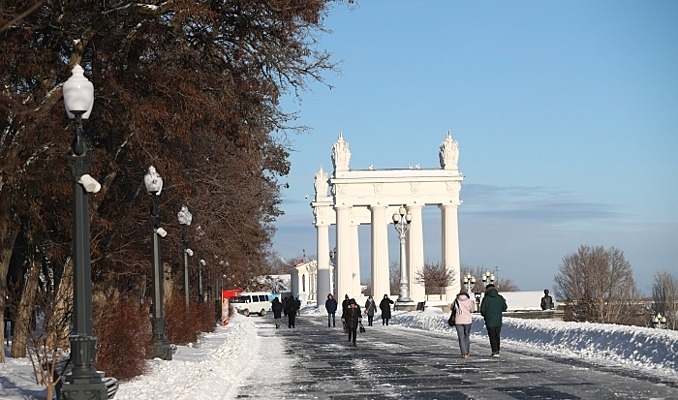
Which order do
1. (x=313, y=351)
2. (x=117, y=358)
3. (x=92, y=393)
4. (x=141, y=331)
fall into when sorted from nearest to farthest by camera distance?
(x=92, y=393) < (x=117, y=358) < (x=141, y=331) < (x=313, y=351)

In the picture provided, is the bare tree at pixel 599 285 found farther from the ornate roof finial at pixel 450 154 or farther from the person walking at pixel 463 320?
the person walking at pixel 463 320

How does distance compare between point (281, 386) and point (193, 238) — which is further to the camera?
point (193, 238)

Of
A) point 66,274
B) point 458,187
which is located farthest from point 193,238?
point 458,187

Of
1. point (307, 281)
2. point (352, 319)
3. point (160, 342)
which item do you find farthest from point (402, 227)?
point (307, 281)

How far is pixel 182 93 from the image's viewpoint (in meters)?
23.3

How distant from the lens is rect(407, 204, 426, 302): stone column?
115125mm

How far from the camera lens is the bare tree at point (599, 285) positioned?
8975 centimetres

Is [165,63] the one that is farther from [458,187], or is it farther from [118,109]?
[458,187]

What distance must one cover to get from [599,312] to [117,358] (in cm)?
7276

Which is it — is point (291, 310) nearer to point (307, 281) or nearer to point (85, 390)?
point (85, 390)

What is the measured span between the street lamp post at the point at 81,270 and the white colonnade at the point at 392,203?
10004 cm

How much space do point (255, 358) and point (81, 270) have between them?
51.1 ft

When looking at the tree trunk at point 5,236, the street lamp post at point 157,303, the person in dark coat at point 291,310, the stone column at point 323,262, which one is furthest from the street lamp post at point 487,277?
the stone column at point 323,262

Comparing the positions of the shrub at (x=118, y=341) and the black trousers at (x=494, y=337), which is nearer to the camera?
the shrub at (x=118, y=341)
